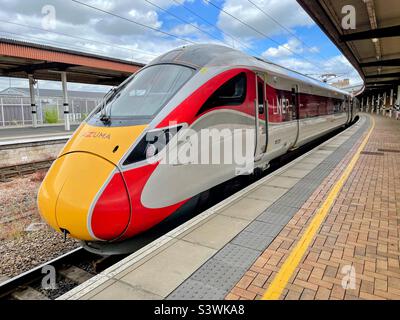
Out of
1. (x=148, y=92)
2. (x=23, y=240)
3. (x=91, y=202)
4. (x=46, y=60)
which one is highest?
(x=46, y=60)

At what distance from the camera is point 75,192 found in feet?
11.5

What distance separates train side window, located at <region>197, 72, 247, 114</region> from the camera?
15.0ft

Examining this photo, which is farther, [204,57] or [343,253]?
[204,57]

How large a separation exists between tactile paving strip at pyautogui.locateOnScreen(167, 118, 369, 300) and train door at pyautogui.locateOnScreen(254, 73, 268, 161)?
3.58 feet

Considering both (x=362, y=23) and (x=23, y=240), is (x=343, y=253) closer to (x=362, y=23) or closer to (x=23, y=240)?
(x=23, y=240)

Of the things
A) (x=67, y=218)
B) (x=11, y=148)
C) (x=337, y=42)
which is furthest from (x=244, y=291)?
(x=337, y=42)

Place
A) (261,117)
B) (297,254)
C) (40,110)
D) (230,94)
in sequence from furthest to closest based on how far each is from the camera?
1. (40,110)
2. (261,117)
3. (230,94)
4. (297,254)

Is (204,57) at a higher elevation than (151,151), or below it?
higher

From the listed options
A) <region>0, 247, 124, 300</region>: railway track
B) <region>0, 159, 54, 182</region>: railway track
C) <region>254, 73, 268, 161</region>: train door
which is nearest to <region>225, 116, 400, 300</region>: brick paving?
<region>254, 73, 268, 161</region>: train door

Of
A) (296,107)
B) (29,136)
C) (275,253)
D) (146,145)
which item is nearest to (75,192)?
(146,145)

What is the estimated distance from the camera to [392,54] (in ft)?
64.0

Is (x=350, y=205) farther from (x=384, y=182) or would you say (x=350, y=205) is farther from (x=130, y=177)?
(x=130, y=177)

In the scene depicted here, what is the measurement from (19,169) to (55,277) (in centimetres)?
826
